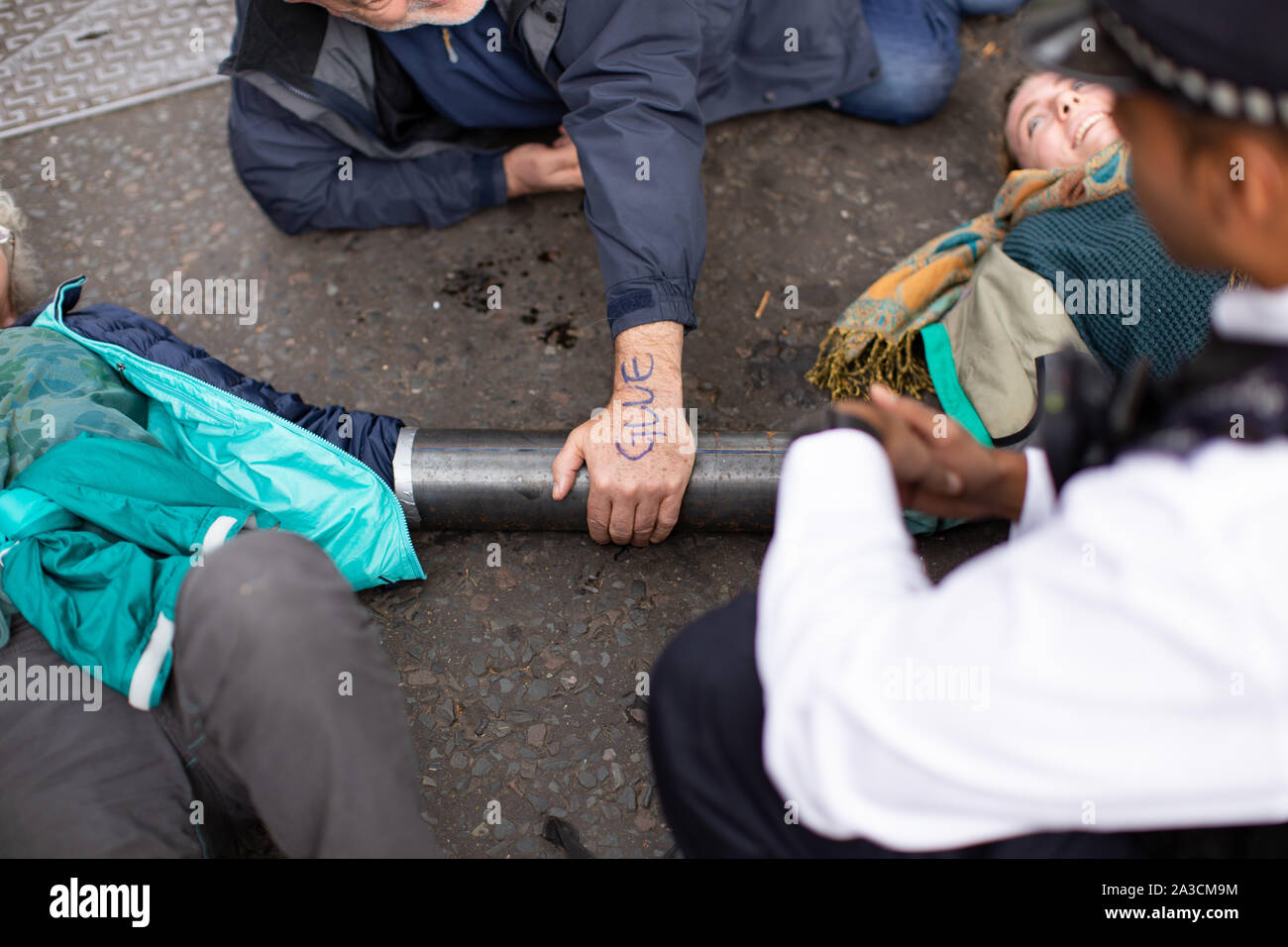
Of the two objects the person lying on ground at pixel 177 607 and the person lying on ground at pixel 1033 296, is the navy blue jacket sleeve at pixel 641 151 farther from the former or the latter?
the person lying on ground at pixel 177 607

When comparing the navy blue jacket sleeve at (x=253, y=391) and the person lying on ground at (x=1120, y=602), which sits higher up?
the person lying on ground at (x=1120, y=602)

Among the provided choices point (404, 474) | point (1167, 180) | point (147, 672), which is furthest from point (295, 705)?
point (1167, 180)

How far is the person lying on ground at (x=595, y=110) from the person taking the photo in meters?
2.03

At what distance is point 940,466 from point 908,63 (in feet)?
7.57

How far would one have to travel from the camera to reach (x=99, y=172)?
302cm

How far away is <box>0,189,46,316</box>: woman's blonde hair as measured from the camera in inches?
85.5

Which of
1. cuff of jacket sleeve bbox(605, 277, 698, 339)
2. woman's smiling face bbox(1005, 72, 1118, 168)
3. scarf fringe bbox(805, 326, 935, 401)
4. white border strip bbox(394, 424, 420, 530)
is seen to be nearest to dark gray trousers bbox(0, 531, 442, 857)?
white border strip bbox(394, 424, 420, 530)

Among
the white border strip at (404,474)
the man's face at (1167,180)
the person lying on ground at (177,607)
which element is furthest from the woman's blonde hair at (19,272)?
the man's face at (1167,180)

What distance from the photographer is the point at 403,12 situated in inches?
90.7

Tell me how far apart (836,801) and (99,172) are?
316 cm

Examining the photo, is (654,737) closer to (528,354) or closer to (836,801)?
(836,801)

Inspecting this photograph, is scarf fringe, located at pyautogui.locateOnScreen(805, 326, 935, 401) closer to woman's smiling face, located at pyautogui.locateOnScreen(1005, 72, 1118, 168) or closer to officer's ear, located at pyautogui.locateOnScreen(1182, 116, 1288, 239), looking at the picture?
woman's smiling face, located at pyautogui.locateOnScreen(1005, 72, 1118, 168)

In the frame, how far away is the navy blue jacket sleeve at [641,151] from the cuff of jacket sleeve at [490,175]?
58 cm

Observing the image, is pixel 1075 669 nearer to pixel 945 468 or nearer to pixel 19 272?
pixel 945 468
